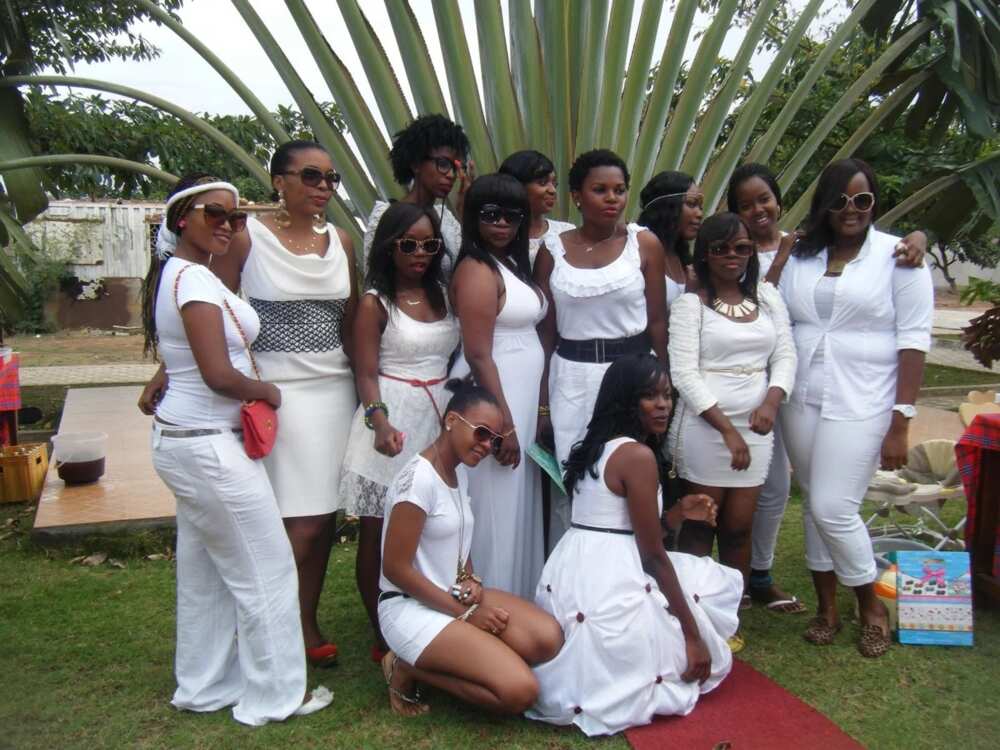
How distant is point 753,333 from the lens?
3471mm

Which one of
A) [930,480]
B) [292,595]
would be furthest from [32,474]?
[930,480]

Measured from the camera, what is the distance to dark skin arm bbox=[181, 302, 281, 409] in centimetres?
279

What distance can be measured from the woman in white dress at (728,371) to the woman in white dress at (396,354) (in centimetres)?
94

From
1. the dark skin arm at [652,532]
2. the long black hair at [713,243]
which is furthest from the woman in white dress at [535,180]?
the dark skin arm at [652,532]

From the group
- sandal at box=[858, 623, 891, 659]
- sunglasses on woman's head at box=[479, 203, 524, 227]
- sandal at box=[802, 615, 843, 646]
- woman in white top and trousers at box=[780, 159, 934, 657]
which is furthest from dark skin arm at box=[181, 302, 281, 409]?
sandal at box=[858, 623, 891, 659]

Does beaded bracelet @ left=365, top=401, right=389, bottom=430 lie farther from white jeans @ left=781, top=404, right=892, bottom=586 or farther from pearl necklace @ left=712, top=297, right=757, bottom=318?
white jeans @ left=781, top=404, right=892, bottom=586

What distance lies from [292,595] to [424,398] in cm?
84

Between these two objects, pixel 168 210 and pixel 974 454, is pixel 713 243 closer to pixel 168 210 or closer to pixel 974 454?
pixel 974 454

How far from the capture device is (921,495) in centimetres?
472

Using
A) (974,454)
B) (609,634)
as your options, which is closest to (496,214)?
(609,634)

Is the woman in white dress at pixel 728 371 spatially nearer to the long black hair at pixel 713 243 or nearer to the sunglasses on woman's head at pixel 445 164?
the long black hair at pixel 713 243

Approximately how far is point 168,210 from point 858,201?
8.34ft

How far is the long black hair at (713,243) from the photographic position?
11.2 ft

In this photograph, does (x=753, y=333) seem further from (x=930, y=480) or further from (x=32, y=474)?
(x=32, y=474)
